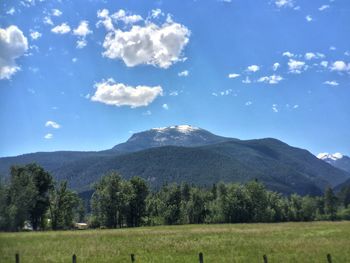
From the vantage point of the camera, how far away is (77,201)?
110250mm

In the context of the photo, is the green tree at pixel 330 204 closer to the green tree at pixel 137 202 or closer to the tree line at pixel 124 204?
the tree line at pixel 124 204

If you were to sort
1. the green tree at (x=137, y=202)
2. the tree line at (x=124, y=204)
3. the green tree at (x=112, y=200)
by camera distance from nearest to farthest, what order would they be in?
the tree line at (x=124, y=204) → the green tree at (x=112, y=200) → the green tree at (x=137, y=202)

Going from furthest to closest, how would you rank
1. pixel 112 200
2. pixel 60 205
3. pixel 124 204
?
pixel 124 204
pixel 112 200
pixel 60 205

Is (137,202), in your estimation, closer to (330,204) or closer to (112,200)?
(112,200)

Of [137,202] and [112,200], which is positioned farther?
[137,202]

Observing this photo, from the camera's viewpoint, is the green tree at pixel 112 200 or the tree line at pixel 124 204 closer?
the tree line at pixel 124 204

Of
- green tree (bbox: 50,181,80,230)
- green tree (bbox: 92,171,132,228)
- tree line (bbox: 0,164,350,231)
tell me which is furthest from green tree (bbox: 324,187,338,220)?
green tree (bbox: 50,181,80,230)

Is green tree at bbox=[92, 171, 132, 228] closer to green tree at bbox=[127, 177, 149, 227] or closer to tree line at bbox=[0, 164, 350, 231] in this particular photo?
tree line at bbox=[0, 164, 350, 231]

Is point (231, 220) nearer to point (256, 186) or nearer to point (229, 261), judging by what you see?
point (256, 186)

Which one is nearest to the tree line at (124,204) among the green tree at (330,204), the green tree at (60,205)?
the green tree at (60,205)

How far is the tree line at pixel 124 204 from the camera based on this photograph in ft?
286

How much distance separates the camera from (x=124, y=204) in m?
104

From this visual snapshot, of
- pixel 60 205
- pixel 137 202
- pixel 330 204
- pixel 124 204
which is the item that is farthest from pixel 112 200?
pixel 330 204

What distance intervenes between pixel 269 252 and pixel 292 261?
236 inches
